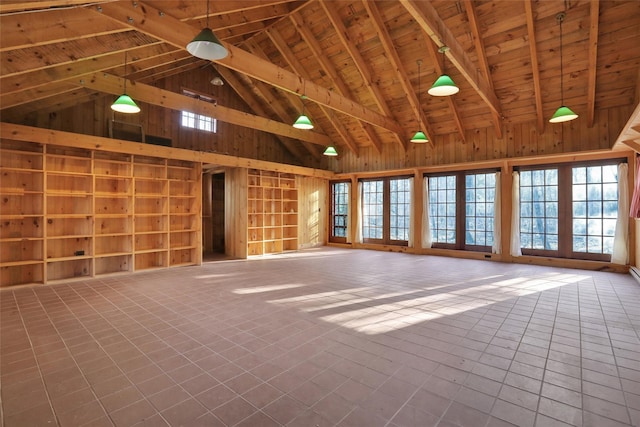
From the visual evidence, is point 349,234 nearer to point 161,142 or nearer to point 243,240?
point 243,240

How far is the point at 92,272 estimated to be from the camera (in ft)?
19.1

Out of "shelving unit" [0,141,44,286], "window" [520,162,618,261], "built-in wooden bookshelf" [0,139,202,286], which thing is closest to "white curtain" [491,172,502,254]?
"window" [520,162,618,261]

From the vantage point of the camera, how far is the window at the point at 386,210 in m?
9.92

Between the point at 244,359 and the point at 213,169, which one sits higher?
the point at 213,169

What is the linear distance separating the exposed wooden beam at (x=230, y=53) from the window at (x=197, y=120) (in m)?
4.11

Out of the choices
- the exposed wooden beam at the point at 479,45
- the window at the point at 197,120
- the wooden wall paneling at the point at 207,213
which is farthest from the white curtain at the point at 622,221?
the wooden wall paneling at the point at 207,213

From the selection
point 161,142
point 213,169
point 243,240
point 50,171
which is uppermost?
point 161,142

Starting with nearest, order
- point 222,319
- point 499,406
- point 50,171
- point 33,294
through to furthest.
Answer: point 499,406
point 222,319
point 33,294
point 50,171

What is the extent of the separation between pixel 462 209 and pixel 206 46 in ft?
25.6

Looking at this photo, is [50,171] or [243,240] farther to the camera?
[243,240]

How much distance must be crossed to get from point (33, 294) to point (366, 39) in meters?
7.92

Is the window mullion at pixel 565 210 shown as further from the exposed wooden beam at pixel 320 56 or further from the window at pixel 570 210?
the exposed wooden beam at pixel 320 56

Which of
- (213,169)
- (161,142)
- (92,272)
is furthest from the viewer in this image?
(213,169)

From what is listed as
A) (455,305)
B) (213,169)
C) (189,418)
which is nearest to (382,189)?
(213,169)
